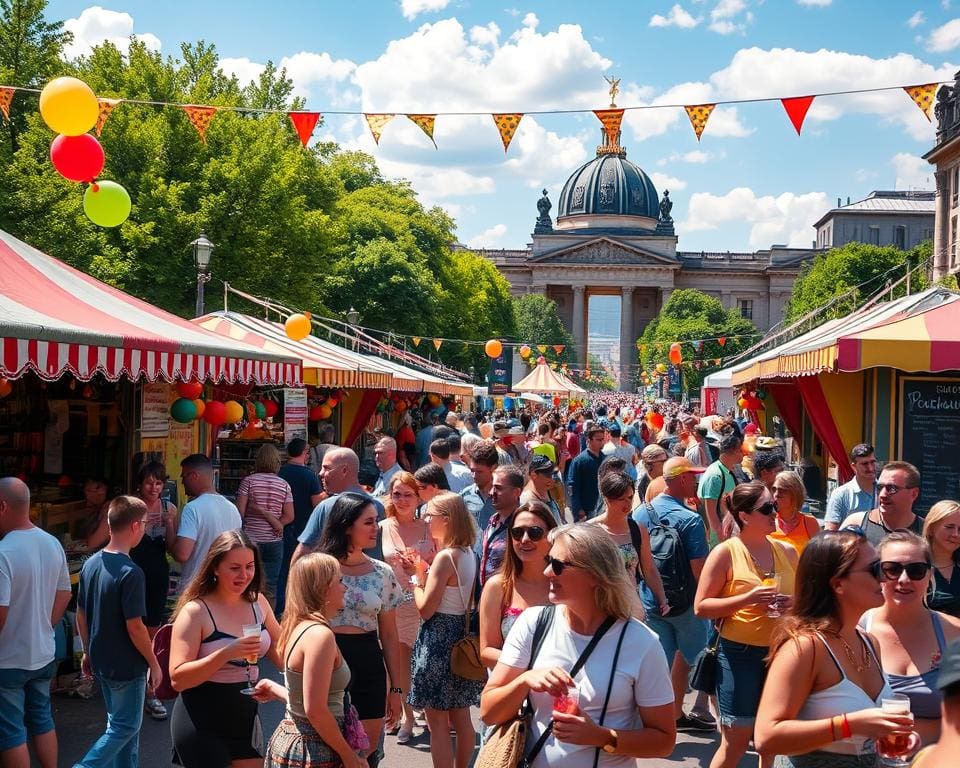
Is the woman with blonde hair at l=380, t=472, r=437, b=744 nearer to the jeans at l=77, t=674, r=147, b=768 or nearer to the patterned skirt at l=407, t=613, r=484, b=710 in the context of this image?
the patterned skirt at l=407, t=613, r=484, b=710

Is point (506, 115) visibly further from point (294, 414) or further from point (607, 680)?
point (607, 680)

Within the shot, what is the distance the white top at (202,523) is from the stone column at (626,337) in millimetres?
99866

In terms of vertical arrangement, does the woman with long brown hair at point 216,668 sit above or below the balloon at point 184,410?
below

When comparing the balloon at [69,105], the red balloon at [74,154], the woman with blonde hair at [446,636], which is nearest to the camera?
the woman with blonde hair at [446,636]

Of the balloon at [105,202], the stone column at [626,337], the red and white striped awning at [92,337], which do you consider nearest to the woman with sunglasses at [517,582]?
the red and white striped awning at [92,337]

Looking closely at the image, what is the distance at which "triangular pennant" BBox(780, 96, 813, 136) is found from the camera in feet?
36.8

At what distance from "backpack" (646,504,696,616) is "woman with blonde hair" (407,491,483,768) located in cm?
144

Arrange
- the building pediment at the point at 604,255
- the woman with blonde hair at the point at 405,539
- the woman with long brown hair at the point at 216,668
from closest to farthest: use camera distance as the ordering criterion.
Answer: the woman with long brown hair at the point at 216,668, the woman with blonde hair at the point at 405,539, the building pediment at the point at 604,255

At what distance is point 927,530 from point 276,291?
84.5 ft

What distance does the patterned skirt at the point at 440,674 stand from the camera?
5133 millimetres

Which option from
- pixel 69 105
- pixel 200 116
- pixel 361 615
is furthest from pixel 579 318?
pixel 361 615

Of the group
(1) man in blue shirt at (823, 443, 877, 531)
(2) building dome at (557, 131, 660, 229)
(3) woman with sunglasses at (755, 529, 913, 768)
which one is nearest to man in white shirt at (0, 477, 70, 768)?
(3) woman with sunglasses at (755, 529, 913, 768)

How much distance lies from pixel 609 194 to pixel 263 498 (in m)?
108

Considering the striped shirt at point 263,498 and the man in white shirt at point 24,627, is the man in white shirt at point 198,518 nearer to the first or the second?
the striped shirt at point 263,498
